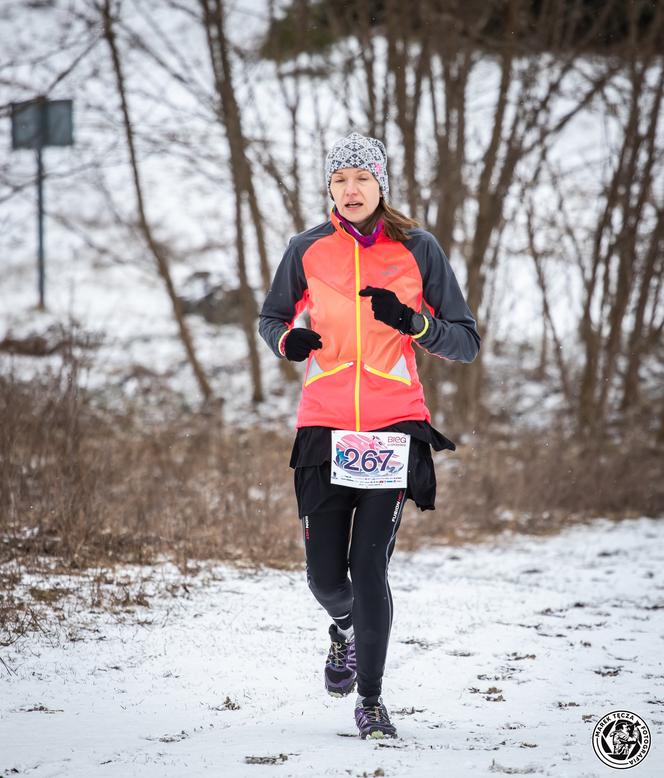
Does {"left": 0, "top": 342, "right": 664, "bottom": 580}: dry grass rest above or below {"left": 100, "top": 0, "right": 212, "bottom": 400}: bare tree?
below

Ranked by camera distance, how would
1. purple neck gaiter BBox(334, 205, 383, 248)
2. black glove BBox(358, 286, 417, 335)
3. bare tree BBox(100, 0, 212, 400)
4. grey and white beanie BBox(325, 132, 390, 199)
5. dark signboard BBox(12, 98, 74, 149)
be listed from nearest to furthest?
1. black glove BBox(358, 286, 417, 335)
2. purple neck gaiter BBox(334, 205, 383, 248)
3. grey and white beanie BBox(325, 132, 390, 199)
4. dark signboard BBox(12, 98, 74, 149)
5. bare tree BBox(100, 0, 212, 400)

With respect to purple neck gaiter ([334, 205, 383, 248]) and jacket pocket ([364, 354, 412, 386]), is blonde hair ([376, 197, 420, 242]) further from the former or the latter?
jacket pocket ([364, 354, 412, 386])

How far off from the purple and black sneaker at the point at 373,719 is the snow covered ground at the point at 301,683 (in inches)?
2.8

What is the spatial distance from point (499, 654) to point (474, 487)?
507cm

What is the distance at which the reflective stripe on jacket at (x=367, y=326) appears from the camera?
338 centimetres

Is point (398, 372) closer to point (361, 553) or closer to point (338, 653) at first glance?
point (361, 553)

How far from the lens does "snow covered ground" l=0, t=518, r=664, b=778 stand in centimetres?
300

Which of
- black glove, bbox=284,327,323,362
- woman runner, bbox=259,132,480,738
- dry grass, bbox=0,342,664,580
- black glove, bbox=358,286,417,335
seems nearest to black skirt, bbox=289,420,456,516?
woman runner, bbox=259,132,480,738

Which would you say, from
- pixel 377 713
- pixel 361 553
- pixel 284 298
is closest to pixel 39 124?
pixel 284 298

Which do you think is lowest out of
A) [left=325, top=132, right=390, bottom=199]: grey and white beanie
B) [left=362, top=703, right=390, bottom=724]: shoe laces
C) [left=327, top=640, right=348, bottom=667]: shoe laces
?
[left=362, top=703, right=390, bottom=724]: shoe laces

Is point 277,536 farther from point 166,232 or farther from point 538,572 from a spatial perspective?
point 166,232

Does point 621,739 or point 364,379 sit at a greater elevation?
point 364,379

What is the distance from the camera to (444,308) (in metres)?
3.55

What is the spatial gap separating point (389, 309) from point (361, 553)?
2.94ft
